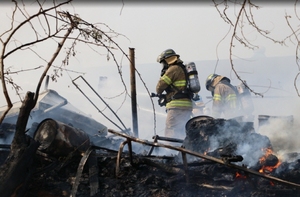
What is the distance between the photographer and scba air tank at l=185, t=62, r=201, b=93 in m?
7.20

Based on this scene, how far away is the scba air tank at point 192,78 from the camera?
23.6 feet

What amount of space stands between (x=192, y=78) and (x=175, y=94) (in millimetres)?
517

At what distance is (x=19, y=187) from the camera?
3148mm

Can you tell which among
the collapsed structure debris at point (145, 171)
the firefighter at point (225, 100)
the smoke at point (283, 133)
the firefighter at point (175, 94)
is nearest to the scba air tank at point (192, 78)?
the firefighter at point (175, 94)

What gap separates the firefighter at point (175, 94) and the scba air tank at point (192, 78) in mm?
156

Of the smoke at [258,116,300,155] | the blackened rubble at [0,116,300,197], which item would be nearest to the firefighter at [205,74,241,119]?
the smoke at [258,116,300,155]

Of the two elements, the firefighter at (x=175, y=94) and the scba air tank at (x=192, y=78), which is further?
the scba air tank at (x=192, y=78)

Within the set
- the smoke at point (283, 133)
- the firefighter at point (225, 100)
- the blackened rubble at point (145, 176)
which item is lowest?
the blackened rubble at point (145, 176)

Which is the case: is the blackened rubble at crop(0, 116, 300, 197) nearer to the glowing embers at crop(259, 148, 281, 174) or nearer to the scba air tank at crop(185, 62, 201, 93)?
the glowing embers at crop(259, 148, 281, 174)

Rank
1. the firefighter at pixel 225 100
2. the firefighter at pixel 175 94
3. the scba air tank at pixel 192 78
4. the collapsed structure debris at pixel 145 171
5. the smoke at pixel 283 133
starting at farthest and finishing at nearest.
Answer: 1. the firefighter at pixel 225 100
2. the scba air tank at pixel 192 78
3. the firefighter at pixel 175 94
4. the smoke at pixel 283 133
5. the collapsed structure debris at pixel 145 171

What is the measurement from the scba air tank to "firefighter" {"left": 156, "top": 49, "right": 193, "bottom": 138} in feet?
0.51

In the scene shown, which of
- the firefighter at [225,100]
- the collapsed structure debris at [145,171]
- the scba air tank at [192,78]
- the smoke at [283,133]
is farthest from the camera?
the firefighter at [225,100]

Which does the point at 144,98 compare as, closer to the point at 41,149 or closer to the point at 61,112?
the point at 61,112

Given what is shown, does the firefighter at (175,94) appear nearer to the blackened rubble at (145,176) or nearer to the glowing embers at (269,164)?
the blackened rubble at (145,176)
